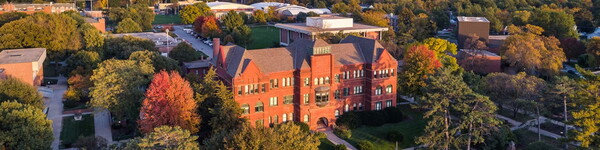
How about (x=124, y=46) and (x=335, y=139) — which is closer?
(x=335, y=139)

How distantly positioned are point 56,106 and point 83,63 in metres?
10.3

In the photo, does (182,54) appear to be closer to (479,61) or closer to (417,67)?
(417,67)

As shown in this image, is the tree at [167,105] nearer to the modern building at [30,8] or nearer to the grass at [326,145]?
the grass at [326,145]

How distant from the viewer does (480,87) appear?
58.4 m

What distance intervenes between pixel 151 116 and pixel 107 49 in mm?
39758

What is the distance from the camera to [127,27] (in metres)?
105

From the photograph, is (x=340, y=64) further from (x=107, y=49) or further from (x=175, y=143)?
(x=107, y=49)

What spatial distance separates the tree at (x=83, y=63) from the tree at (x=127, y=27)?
110 feet

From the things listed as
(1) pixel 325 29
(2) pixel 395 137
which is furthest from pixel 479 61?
(2) pixel 395 137

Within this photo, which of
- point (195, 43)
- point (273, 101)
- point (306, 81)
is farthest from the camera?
point (195, 43)

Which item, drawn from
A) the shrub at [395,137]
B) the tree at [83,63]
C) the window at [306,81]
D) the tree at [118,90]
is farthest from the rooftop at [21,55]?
the shrub at [395,137]

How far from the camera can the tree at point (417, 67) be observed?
56.1 metres

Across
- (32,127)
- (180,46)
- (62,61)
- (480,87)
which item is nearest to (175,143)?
(32,127)

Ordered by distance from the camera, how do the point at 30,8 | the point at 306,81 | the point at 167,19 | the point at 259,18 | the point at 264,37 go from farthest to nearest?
the point at 167,19
the point at 259,18
the point at 30,8
the point at 264,37
the point at 306,81
